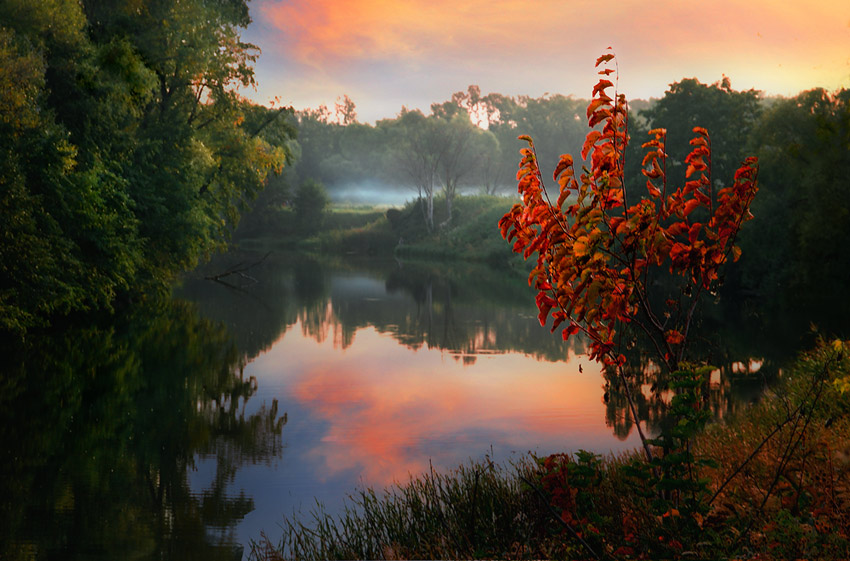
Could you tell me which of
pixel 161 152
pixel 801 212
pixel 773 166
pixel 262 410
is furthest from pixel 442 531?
pixel 773 166

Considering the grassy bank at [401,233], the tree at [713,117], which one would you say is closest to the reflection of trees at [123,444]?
the tree at [713,117]

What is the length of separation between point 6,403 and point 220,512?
6.73 m

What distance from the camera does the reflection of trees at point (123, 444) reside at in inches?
309

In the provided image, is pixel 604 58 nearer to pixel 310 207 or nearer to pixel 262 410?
pixel 262 410

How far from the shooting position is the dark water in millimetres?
8508

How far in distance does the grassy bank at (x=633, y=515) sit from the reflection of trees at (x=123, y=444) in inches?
51.5

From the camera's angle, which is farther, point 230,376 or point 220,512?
point 230,376

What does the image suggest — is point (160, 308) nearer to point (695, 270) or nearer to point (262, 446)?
point (262, 446)

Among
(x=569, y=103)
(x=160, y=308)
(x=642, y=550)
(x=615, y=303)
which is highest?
(x=569, y=103)

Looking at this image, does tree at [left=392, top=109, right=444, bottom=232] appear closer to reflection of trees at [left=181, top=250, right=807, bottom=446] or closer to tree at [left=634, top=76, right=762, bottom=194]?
reflection of trees at [left=181, top=250, right=807, bottom=446]

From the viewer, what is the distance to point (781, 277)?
2958 cm

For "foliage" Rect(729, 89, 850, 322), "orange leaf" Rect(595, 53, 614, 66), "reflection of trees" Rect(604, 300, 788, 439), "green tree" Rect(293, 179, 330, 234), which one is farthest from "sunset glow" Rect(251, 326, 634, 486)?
"green tree" Rect(293, 179, 330, 234)

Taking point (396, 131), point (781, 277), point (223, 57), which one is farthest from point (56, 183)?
point (396, 131)

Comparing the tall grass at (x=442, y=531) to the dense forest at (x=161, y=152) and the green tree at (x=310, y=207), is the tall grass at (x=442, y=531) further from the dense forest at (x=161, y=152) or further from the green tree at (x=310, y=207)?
the green tree at (x=310, y=207)
